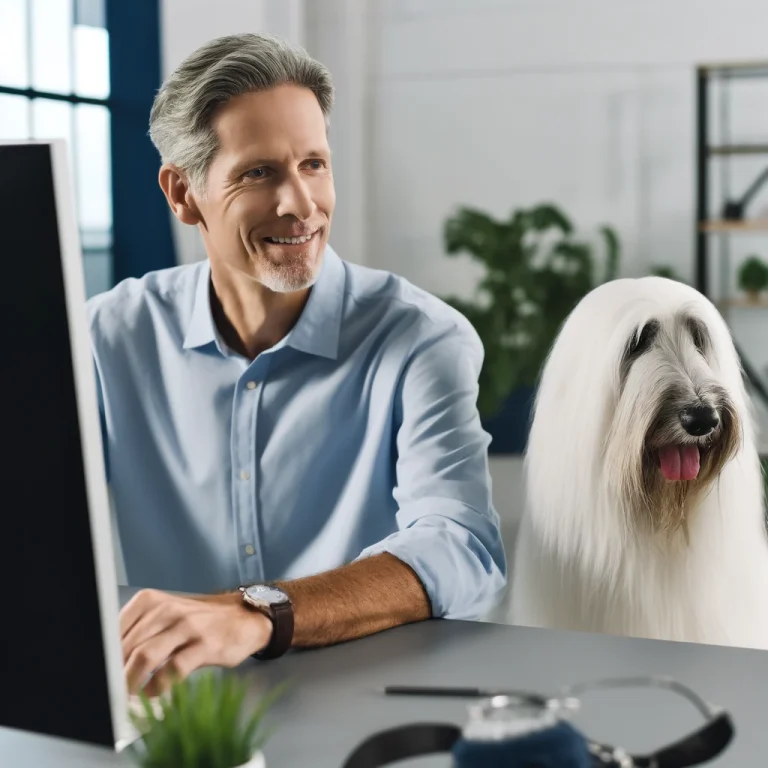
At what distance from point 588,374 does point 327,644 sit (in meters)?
0.71

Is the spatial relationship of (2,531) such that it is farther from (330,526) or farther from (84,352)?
(330,526)

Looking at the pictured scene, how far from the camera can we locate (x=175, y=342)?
5.88ft

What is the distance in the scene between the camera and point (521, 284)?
500 centimetres

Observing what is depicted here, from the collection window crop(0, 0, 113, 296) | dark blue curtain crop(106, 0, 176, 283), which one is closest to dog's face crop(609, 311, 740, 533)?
window crop(0, 0, 113, 296)

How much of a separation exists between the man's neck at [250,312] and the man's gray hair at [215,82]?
0.17 m

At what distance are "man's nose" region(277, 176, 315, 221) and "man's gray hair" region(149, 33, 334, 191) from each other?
0.45ft

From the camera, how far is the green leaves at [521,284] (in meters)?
5.00

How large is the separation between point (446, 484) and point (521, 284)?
361cm

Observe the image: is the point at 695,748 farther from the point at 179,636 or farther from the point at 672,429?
the point at 672,429

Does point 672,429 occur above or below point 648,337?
below

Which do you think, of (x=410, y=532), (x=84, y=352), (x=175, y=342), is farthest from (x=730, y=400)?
(x=84, y=352)

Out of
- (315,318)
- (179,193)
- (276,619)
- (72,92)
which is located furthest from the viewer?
(72,92)

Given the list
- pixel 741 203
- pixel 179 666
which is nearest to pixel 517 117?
pixel 741 203

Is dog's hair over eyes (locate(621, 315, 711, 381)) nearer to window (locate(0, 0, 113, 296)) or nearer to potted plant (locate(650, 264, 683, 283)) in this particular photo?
window (locate(0, 0, 113, 296))
